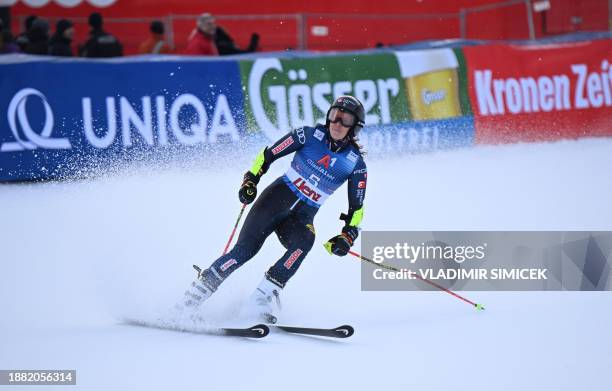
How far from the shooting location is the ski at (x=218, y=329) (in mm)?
6207

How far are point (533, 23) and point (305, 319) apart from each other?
38.7ft

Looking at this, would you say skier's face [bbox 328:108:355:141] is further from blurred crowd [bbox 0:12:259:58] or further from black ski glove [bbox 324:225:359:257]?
blurred crowd [bbox 0:12:259:58]

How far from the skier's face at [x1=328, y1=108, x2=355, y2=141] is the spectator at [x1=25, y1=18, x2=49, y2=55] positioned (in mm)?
6777

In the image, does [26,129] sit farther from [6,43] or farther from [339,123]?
[339,123]

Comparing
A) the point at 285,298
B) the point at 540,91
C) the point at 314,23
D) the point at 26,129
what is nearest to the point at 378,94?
the point at 314,23

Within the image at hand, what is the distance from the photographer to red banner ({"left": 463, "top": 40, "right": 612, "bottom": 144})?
14125 millimetres

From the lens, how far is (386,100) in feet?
43.2

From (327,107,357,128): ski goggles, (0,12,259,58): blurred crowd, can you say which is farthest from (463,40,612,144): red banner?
(327,107,357,128): ski goggles

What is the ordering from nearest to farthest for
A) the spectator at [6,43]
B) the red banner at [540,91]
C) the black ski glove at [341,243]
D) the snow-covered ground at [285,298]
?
the snow-covered ground at [285,298] < the black ski glove at [341,243] < the spectator at [6,43] < the red banner at [540,91]

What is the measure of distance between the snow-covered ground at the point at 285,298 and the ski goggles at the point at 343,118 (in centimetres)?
146

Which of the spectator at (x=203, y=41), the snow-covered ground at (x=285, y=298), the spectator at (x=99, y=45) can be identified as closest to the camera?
the snow-covered ground at (x=285, y=298)

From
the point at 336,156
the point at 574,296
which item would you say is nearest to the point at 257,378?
the point at 336,156

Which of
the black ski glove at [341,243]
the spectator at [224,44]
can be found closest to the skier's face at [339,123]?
the black ski glove at [341,243]

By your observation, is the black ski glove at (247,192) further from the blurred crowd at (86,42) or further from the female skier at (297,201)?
the blurred crowd at (86,42)
